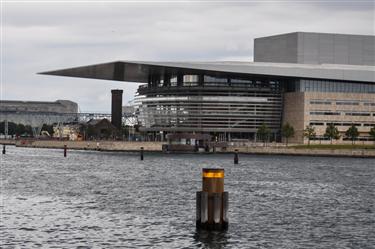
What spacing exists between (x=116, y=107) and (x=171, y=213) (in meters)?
148

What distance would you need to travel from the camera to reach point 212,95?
116 metres

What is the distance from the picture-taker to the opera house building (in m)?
110

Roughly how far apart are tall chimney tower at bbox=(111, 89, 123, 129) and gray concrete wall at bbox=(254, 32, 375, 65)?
52583mm

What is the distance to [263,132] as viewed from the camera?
10888 cm

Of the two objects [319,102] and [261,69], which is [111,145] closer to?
[261,69]

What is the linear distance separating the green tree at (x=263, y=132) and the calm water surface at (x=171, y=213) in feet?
214

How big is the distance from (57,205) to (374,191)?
15685 mm

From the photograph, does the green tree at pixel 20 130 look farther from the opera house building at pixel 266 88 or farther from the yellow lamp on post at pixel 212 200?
the yellow lamp on post at pixel 212 200

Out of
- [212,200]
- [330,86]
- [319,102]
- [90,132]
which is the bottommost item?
[212,200]

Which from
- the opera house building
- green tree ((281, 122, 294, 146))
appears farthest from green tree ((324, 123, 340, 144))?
the opera house building

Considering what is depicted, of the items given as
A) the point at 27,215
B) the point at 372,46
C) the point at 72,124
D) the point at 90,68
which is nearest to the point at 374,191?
the point at 27,215

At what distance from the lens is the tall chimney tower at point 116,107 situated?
558 ft

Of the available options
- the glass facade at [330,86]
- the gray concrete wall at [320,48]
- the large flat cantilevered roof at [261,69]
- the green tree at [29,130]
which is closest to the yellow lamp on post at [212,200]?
the large flat cantilevered roof at [261,69]

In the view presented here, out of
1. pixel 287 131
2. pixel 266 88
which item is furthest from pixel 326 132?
pixel 266 88
